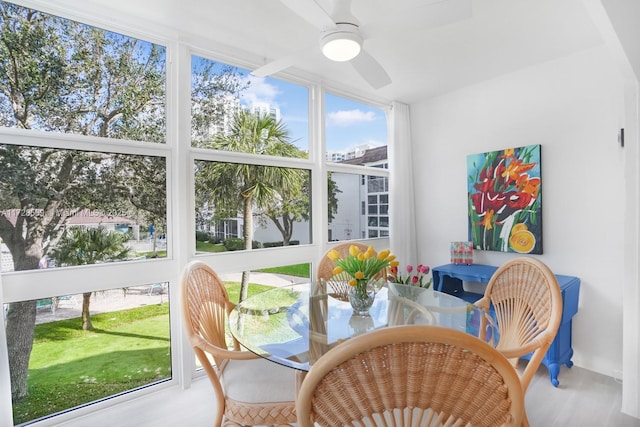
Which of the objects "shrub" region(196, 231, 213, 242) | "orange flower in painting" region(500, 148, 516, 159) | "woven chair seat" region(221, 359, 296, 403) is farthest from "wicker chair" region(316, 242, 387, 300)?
"orange flower in painting" region(500, 148, 516, 159)

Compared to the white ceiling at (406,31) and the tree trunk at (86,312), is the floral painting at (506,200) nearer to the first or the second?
the white ceiling at (406,31)

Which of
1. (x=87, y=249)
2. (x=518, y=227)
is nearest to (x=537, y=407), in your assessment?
(x=518, y=227)

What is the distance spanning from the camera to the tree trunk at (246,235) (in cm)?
280

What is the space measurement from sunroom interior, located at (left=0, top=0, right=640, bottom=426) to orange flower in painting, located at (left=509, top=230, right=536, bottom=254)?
10cm

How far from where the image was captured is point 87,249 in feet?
7.00

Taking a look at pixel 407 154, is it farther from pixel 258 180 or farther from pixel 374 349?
pixel 374 349

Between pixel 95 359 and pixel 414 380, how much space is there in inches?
90.0

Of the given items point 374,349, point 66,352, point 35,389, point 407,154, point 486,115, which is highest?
point 486,115

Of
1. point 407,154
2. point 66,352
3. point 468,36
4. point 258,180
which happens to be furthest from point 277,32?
point 66,352

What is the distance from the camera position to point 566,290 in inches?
94.5

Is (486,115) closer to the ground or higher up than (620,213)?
higher up

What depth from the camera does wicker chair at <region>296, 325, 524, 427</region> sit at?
2.52 feet

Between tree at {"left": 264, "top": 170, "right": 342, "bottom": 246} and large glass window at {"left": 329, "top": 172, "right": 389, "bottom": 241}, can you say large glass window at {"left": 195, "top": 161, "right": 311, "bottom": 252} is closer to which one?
tree at {"left": 264, "top": 170, "right": 342, "bottom": 246}

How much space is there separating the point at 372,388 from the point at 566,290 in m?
2.29
